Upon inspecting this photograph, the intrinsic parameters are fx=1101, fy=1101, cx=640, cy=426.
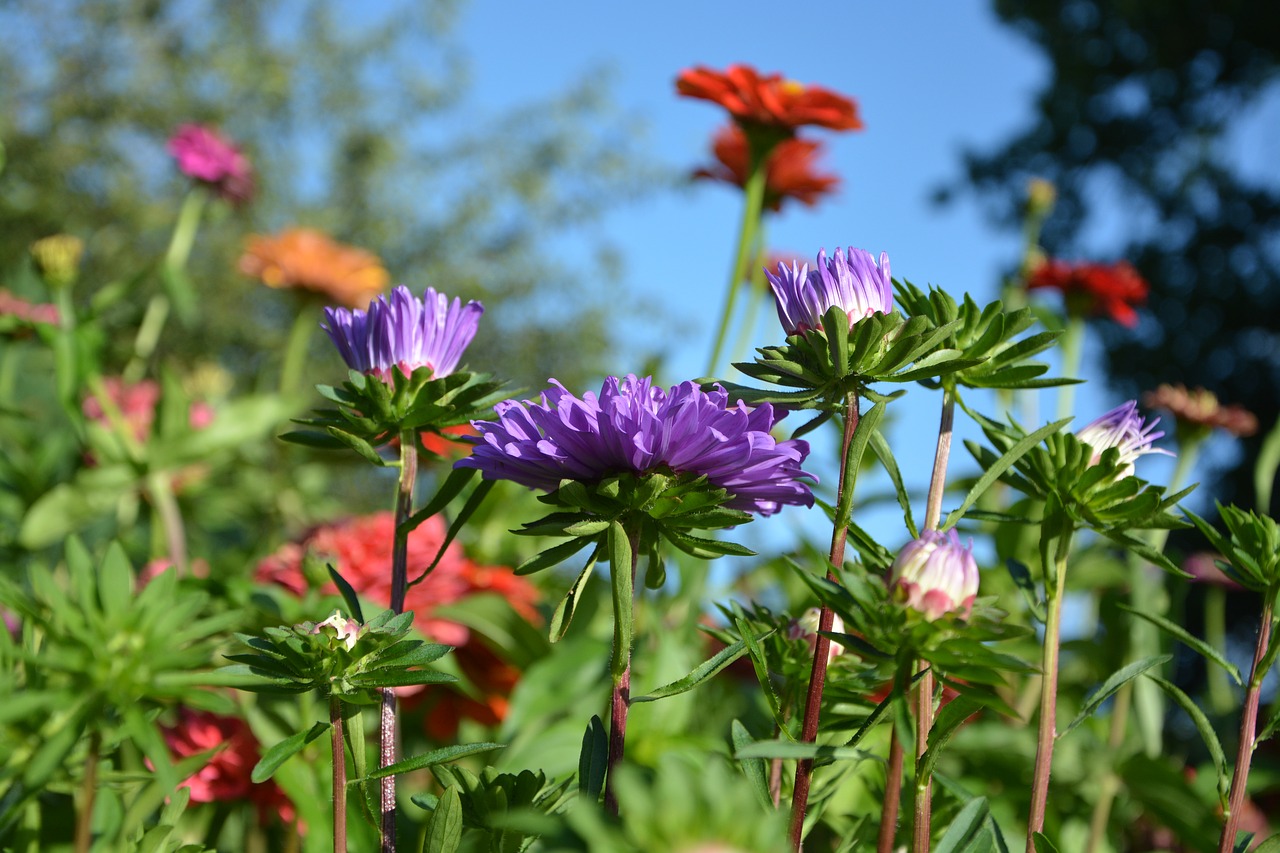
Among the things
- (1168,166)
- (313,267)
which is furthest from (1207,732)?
(1168,166)

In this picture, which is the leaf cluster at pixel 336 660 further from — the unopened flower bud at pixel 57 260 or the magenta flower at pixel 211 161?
the magenta flower at pixel 211 161

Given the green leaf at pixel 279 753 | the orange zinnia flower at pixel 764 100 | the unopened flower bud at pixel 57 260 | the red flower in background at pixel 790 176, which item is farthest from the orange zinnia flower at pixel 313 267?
the green leaf at pixel 279 753

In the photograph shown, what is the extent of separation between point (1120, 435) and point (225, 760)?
0.56 metres

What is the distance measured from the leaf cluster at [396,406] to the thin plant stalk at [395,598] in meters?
0.01

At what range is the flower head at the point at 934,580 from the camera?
0.37 m

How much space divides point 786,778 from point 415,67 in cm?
929

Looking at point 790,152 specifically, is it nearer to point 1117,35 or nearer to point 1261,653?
point 1261,653

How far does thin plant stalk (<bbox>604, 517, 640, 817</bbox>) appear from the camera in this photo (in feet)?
1.33

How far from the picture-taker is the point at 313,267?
1.66 meters

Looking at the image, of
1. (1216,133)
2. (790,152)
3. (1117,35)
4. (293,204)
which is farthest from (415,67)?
(790,152)

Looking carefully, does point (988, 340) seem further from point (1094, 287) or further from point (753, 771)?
point (1094, 287)

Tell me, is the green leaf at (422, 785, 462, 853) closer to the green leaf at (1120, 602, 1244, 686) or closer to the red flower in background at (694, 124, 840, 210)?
the green leaf at (1120, 602, 1244, 686)

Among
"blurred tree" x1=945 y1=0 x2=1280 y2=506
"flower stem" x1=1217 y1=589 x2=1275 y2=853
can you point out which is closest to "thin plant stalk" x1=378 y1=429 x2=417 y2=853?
"flower stem" x1=1217 y1=589 x2=1275 y2=853

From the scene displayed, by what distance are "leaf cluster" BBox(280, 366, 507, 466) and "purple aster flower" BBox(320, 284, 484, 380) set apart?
1cm
